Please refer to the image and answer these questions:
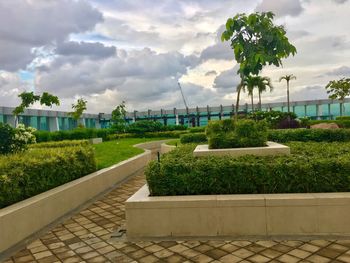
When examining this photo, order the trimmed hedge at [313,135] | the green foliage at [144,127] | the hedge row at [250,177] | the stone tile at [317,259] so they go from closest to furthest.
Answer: the stone tile at [317,259] < the hedge row at [250,177] < the trimmed hedge at [313,135] < the green foliage at [144,127]

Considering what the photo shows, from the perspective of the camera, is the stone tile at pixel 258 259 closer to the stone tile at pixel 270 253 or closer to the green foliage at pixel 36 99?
the stone tile at pixel 270 253

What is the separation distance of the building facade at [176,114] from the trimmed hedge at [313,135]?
52.3ft

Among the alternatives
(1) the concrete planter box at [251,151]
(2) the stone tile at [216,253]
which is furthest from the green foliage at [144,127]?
(2) the stone tile at [216,253]

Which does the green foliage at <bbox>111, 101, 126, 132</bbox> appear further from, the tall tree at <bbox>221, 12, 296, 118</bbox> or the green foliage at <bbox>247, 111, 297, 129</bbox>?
the tall tree at <bbox>221, 12, 296, 118</bbox>

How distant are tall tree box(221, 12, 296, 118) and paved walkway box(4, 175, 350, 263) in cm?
558

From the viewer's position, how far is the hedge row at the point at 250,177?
4504 millimetres

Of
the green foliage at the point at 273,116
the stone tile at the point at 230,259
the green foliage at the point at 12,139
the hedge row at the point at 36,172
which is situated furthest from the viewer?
the green foliage at the point at 273,116

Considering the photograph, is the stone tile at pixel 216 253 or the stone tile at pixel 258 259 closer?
the stone tile at pixel 258 259

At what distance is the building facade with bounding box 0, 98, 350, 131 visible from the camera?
2678 centimetres

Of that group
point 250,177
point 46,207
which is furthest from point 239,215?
point 46,207

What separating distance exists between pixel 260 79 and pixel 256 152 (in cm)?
2970

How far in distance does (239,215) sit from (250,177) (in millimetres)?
603

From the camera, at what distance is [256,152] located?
22.2ft

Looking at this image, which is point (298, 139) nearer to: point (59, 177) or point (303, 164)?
point (303, 164)
